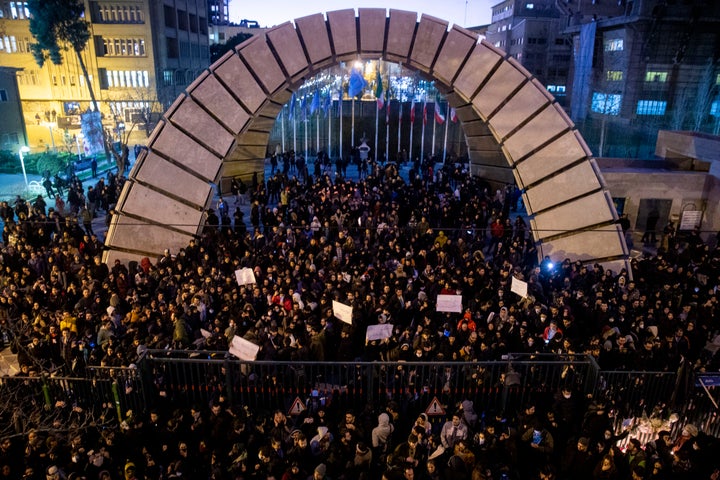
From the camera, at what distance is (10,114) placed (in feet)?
132

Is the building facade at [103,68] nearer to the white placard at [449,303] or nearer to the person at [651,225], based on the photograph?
the person at [651,225]

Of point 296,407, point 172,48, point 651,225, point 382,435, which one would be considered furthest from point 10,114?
point 651,225

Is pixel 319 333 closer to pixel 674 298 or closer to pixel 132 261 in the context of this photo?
pixel 132 261

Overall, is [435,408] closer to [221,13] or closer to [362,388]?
[362,388]

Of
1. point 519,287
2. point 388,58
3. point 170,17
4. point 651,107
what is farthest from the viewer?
point 170,17

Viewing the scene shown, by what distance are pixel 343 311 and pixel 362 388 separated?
5.96 ft

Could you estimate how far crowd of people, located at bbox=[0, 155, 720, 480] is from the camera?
7984 millimetres

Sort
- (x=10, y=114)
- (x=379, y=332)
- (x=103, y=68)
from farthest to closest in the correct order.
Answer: (x=103, y=68)
(x=10, y=114)
(x=379, y=332)

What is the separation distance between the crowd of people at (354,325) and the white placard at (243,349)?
556mm

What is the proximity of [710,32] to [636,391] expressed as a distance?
41.9 meters

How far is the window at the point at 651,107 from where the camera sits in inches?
1640

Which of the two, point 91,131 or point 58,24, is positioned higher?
point 58,24

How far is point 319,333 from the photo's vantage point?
1077 cm

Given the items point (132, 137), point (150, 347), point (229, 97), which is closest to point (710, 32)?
point (229, 97)
